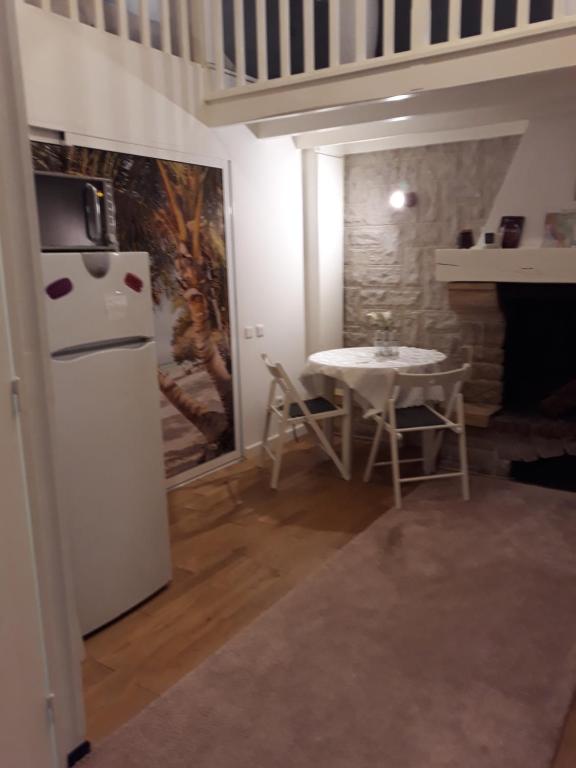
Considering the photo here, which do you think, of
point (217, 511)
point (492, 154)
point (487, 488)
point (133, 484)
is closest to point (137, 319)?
point (133, 484)

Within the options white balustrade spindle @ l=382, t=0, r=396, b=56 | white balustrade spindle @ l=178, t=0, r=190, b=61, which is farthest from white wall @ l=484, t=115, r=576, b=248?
white balustrade spindle @ l=178, t=0, r=190, b=61

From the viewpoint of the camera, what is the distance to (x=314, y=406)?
3.99 meters

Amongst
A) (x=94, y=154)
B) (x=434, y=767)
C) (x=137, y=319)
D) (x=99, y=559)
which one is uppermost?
(x=94, y=154)

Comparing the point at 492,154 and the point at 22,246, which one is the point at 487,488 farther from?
the point at 22,246

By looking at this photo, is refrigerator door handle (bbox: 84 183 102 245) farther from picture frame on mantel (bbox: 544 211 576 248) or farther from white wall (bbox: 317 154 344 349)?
picture frame on mantel (bbox: 544 211 576 248)

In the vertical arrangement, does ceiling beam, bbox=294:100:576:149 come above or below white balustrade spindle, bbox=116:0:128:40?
below

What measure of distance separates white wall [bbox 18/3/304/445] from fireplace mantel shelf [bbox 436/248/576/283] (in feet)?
3.94

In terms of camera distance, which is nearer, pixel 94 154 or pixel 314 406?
pixel 94 154

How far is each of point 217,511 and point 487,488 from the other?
5.28 feet

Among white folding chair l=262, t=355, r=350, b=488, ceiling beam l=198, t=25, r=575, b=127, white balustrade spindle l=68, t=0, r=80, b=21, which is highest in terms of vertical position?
white balustrade spindle l=68, t=0, r=80, b=21

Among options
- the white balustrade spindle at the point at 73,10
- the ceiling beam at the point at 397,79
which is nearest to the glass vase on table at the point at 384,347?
the ceiling beam at the point at 397,79

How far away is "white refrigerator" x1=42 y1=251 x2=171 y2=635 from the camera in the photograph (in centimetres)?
217

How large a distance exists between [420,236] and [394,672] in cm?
346

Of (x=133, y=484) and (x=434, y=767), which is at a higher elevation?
(x=133, y=484)
